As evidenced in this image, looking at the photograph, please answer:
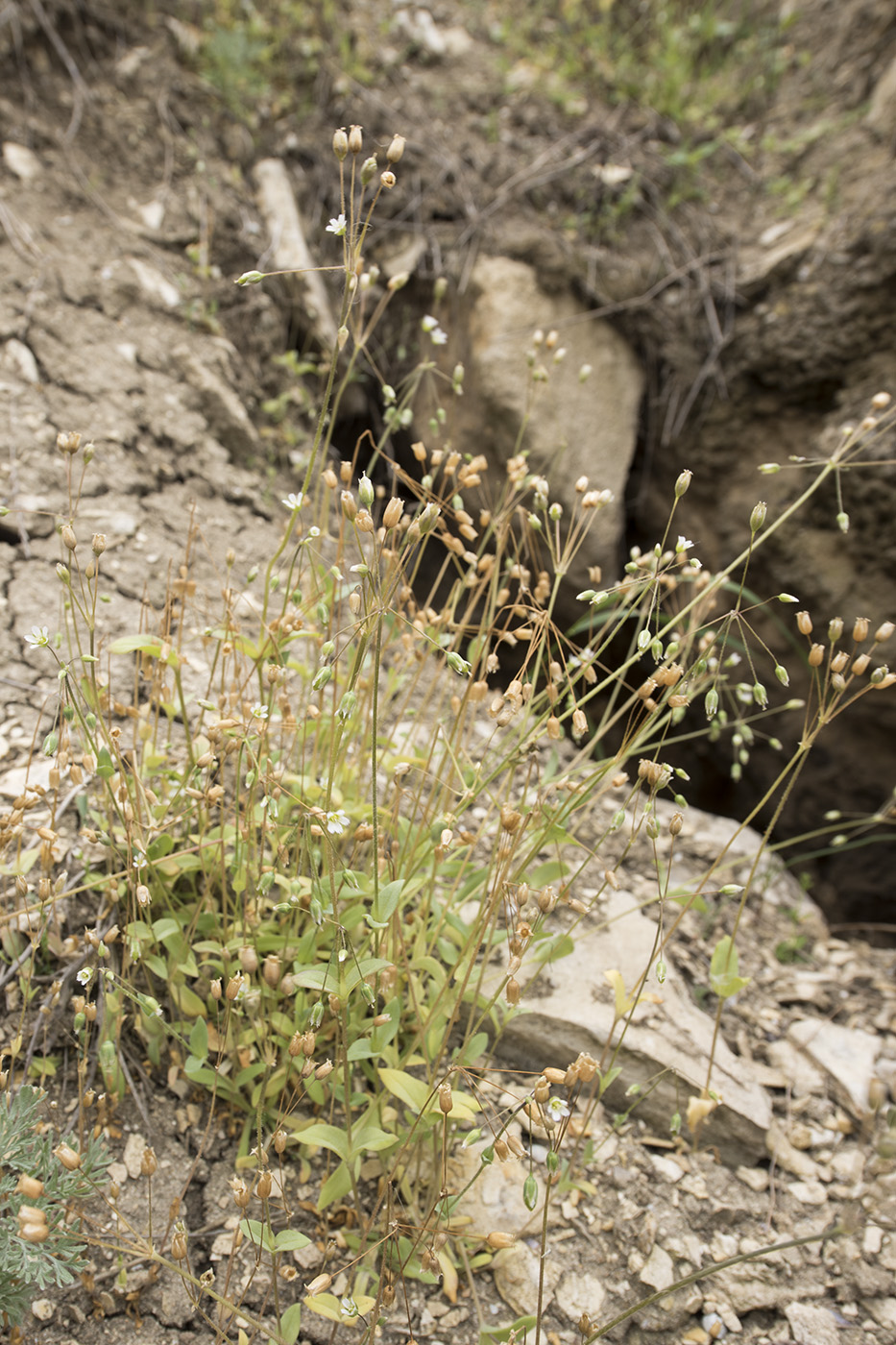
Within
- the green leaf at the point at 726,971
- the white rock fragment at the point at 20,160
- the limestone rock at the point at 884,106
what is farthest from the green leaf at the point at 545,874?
the limestone rock at the point at 884,106

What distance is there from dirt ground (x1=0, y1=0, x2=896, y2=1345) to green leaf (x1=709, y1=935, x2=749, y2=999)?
0.37 m

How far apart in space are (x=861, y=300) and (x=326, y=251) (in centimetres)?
208

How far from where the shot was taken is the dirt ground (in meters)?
1.50

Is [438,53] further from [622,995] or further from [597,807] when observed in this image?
[622,995]

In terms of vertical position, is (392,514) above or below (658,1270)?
above

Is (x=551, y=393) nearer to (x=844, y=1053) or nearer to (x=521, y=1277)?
(x=844, y=1053)

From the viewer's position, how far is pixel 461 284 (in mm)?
3262

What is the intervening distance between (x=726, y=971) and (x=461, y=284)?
271cm

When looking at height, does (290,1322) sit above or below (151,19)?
below

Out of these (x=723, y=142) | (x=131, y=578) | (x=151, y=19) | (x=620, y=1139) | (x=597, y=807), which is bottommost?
(x=620, y=1139)

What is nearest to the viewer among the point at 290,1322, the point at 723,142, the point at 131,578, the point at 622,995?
the point at 290,1322

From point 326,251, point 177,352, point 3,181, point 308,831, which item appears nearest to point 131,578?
point 177,352

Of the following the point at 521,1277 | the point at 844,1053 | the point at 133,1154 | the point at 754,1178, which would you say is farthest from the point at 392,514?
the point at 844,1053

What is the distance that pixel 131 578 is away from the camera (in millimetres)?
2246
